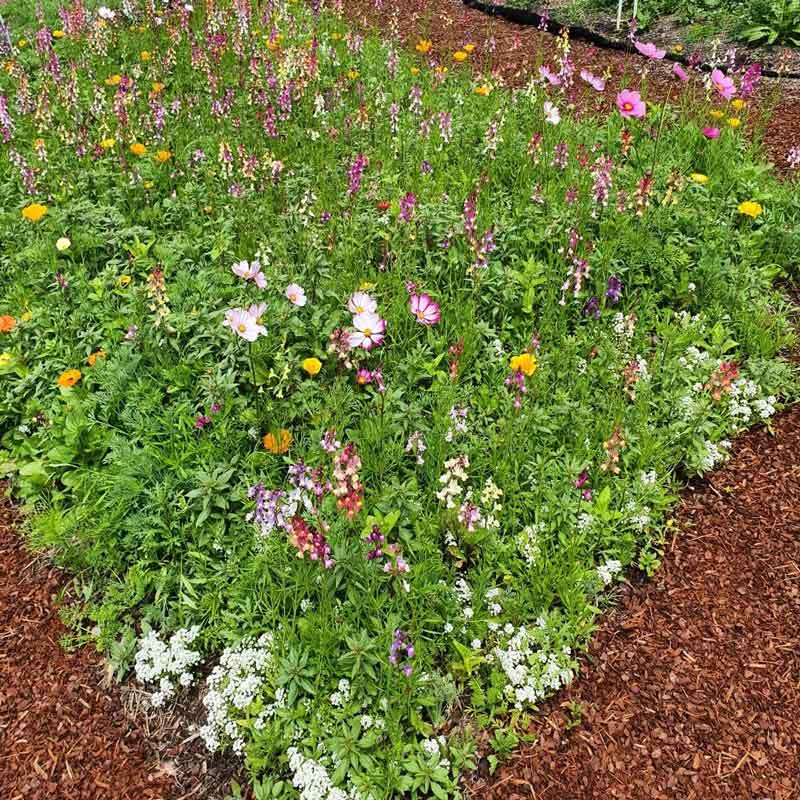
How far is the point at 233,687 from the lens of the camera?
103 inches

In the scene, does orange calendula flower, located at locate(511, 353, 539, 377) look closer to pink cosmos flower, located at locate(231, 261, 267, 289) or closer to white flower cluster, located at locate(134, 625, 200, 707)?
pink cosmos flower, located at locate(231, 261, 267, 289)

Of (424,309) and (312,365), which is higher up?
(424,309)

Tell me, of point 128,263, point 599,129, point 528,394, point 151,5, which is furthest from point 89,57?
point 528,394

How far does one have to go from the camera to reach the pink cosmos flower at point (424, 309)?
349 cm

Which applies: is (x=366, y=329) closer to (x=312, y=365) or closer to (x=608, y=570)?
(x=312, y=365)

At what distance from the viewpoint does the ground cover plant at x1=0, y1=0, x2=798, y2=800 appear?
8.70 ft

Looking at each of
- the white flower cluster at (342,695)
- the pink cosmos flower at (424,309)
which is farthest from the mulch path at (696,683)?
the pink cosmos flower at (424,309)

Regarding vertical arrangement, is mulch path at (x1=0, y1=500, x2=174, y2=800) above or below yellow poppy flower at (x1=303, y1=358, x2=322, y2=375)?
below

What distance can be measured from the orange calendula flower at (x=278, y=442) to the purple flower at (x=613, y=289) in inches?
77.2

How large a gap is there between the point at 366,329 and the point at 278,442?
67 centimetres

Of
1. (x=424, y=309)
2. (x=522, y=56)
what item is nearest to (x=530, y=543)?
(x=424, y=309)

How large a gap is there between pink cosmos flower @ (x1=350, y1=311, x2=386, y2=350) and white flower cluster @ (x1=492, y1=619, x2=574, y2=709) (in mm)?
1430

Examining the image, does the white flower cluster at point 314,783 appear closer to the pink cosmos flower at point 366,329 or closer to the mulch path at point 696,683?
the mulch path at point 696,683

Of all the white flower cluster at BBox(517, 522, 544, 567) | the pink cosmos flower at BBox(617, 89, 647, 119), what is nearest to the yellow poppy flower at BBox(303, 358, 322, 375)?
the white flower cluster at BBox(517, 522, 544, 567)
